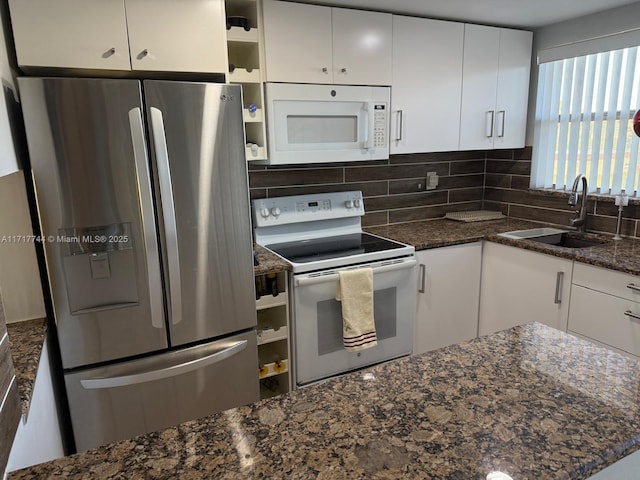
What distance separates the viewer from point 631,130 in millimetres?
2480

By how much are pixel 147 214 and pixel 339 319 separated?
1109 mm

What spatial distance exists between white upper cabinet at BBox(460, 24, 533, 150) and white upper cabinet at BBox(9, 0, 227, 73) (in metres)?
1.64

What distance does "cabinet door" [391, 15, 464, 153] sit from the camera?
2525 millimetres

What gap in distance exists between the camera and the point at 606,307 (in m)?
2.13

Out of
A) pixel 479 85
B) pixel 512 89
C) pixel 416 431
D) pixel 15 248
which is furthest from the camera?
pixel 512 89

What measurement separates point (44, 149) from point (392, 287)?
5.58 feet

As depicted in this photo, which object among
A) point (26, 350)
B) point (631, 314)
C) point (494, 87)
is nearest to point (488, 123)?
point (494, 87)

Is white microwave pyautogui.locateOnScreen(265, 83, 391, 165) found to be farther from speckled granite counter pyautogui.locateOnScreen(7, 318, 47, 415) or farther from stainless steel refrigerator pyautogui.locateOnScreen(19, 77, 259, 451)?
speckled granite counter pyautogui.locateOnScreen(7, 318, 47, 415)

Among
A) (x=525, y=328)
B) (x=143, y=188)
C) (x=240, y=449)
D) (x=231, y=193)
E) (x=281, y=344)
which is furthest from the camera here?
(x=281, y=344)

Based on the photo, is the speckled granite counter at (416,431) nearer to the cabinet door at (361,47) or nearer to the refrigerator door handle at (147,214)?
the refrigerator door handle at (147,214)

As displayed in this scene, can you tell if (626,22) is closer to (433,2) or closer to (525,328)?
(433,2)

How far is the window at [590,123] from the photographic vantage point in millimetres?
2484

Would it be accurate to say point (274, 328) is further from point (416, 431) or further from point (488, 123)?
point (488, 123)

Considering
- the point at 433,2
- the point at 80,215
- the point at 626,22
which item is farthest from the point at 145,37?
the point at 626,22
